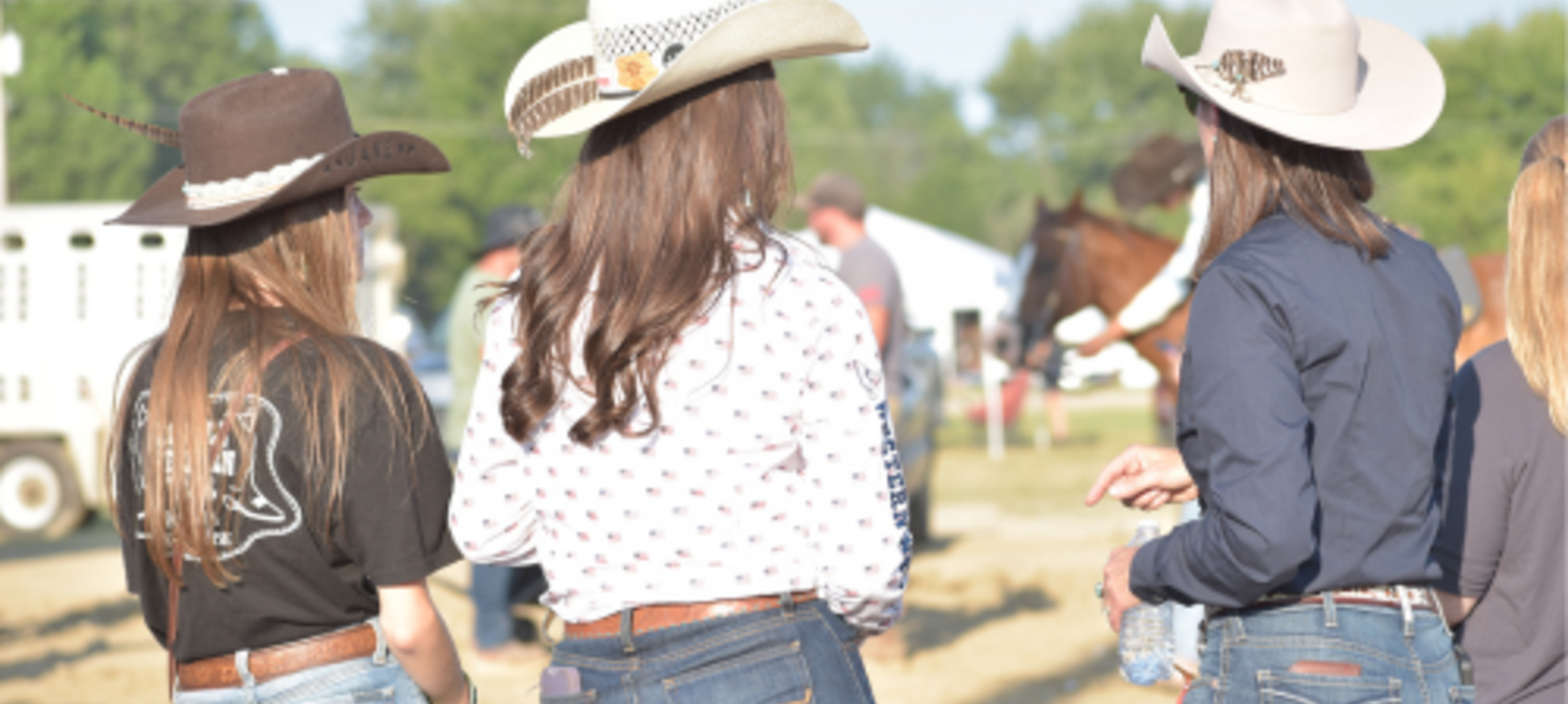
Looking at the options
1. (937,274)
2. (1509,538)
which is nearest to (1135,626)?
(1509,538)

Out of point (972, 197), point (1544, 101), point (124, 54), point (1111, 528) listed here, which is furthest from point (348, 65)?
point (1111, 528)

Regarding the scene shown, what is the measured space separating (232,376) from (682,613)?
861 mm

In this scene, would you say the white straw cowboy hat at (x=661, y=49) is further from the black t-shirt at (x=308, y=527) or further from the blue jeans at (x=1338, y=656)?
the blue jeans at (x=1338, y=656)

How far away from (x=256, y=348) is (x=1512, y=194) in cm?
226

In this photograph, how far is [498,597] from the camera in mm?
6484

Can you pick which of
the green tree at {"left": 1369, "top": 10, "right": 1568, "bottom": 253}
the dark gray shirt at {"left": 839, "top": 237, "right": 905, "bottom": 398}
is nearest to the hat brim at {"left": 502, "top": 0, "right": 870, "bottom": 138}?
the dark gray shirt at {"left": 839, "top": 237, "right": 905, "bottom": 398}

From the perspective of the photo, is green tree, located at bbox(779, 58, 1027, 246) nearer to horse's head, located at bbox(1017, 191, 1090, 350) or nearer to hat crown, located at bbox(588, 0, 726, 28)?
horse's head, located at bbox(1017, 191, 1090, 350)

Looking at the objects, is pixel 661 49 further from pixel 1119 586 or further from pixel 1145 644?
pixel 1145 644

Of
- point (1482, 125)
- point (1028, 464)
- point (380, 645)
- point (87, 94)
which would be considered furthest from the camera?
point (1482, 125)

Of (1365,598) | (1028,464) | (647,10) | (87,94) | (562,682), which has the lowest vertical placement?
(1028,464)

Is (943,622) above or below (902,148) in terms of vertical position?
below

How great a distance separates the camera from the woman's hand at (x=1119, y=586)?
227 cm

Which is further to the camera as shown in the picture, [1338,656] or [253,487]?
[253,487]

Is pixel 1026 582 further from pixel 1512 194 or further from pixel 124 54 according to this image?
pixel 124 54
